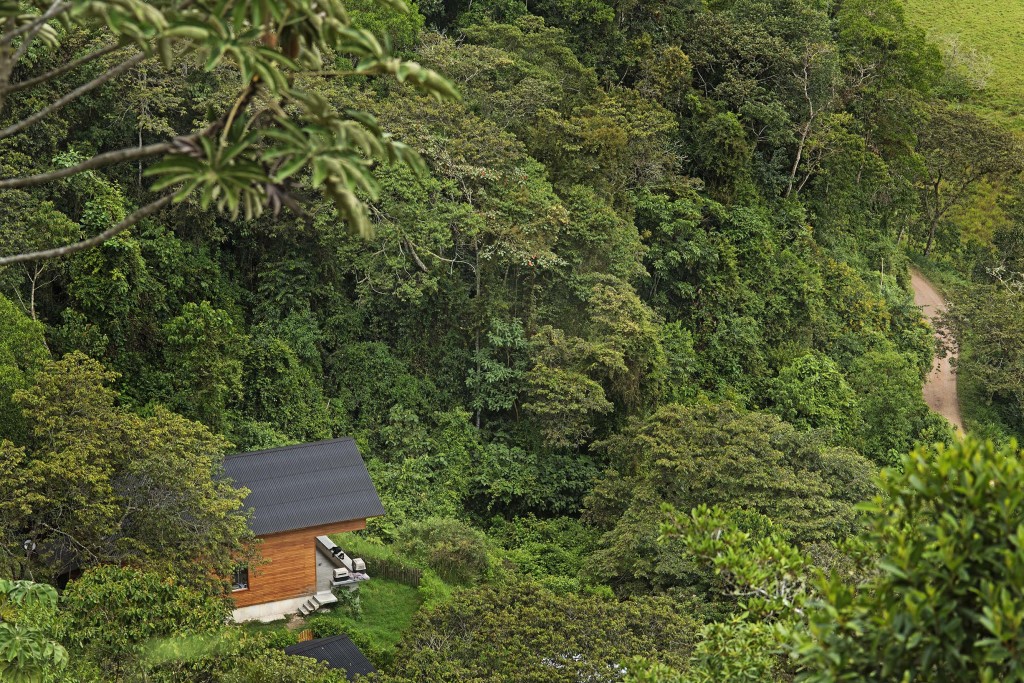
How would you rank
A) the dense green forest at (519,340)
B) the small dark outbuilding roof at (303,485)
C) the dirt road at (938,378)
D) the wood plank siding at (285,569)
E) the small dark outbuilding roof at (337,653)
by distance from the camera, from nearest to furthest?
the dense green forest at (519,340)
the small dark outbuilding roof at (337,653)
the wood plank siding at (285,569)
the small dark outbuilding roof at (303,485)
the dirt road at (938,378)

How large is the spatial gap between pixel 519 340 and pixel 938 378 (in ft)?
50.8

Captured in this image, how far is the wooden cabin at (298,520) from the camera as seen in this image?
1574cm

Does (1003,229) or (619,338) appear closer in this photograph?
(619,338)

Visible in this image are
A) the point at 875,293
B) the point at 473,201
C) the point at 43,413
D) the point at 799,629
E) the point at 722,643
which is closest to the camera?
the point at 799,629

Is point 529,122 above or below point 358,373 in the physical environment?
above

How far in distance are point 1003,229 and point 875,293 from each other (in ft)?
26.6

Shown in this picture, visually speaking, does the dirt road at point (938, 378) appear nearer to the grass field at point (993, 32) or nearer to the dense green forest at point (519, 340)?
the dense green forest at point (519, 340)

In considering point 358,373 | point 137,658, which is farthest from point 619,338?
point 137,658

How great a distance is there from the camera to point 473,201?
19609 millimetres

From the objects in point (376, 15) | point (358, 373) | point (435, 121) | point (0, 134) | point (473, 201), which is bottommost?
point (358, 373)

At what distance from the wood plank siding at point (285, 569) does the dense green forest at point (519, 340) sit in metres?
1.04

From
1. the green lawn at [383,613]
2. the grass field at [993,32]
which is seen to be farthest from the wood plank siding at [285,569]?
the grass field at [993,32]

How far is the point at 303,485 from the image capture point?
16.3 metres

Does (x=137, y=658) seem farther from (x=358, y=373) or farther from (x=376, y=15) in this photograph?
(x=376, y=15)
